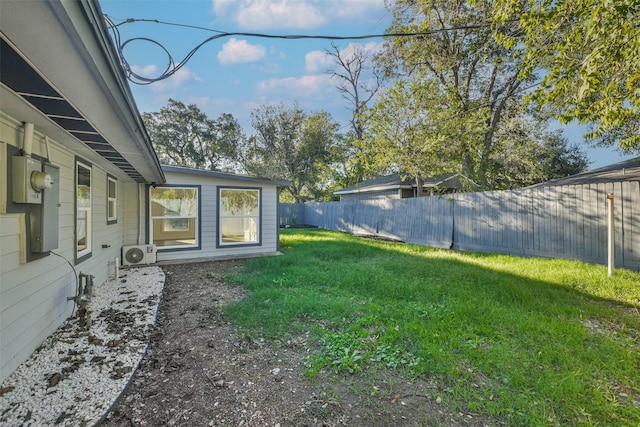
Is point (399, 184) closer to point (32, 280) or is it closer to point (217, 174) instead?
point (217, 174)

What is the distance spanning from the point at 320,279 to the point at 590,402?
3543 mm

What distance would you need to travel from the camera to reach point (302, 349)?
8.64 ft

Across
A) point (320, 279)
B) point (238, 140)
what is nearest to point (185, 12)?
point (320, 279)

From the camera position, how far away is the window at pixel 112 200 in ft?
16.8

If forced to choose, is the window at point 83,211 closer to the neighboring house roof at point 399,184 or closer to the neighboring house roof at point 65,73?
the neighboring house roof at point 65,73

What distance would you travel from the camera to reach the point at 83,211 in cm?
385

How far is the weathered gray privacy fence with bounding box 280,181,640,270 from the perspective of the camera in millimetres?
5152

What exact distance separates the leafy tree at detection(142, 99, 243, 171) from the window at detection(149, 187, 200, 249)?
1538cm

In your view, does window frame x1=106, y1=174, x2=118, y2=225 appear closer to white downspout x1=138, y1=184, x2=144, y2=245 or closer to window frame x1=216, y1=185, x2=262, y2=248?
white downspout x1=138, y1=184, x2=144, y2=245

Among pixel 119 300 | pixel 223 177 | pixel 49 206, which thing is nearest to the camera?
pixel 49 206

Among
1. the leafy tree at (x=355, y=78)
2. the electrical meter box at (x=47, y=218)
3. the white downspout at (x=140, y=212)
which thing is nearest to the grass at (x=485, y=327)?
the electrical meter box at (x=47, y=218)

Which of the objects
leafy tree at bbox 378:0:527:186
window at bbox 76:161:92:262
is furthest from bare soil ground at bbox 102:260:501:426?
leafy tree at bbox 378:0:527:186

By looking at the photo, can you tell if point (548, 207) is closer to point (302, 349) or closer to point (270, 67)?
point (302, 349)

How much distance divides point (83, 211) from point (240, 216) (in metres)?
3.74
